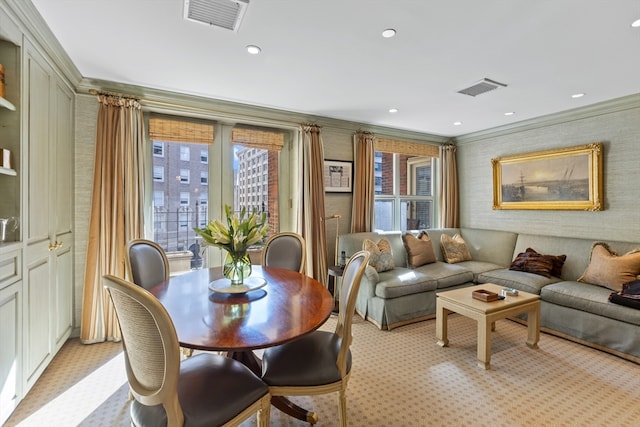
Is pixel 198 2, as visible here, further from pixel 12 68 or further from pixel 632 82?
pixel 632 82

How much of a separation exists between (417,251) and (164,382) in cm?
351

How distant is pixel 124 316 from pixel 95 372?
1795 mm

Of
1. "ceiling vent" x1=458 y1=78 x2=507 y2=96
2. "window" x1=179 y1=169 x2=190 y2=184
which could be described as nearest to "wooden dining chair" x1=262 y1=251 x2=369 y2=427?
"ceiling vent" x1=458 y1=78 x2=507 y2=96

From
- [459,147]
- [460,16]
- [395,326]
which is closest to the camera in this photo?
[460,16]

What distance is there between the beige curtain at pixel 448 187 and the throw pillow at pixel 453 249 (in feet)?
2.08

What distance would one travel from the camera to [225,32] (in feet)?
6.85

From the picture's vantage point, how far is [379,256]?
12.0ft

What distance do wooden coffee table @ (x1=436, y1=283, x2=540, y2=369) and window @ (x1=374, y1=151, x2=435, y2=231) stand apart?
2.05 metres

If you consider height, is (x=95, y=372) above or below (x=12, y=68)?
below

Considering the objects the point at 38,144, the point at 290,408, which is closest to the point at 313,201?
the point at 290,408

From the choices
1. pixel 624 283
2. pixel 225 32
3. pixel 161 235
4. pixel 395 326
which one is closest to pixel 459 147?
pixel 624 283

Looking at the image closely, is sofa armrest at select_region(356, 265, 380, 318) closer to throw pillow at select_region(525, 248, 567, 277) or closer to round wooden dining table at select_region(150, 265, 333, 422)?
round wooden dining table at select_region(150, 265, 333, 422)

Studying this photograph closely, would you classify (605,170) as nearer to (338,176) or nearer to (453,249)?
(453,249)

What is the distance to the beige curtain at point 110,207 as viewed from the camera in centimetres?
284
